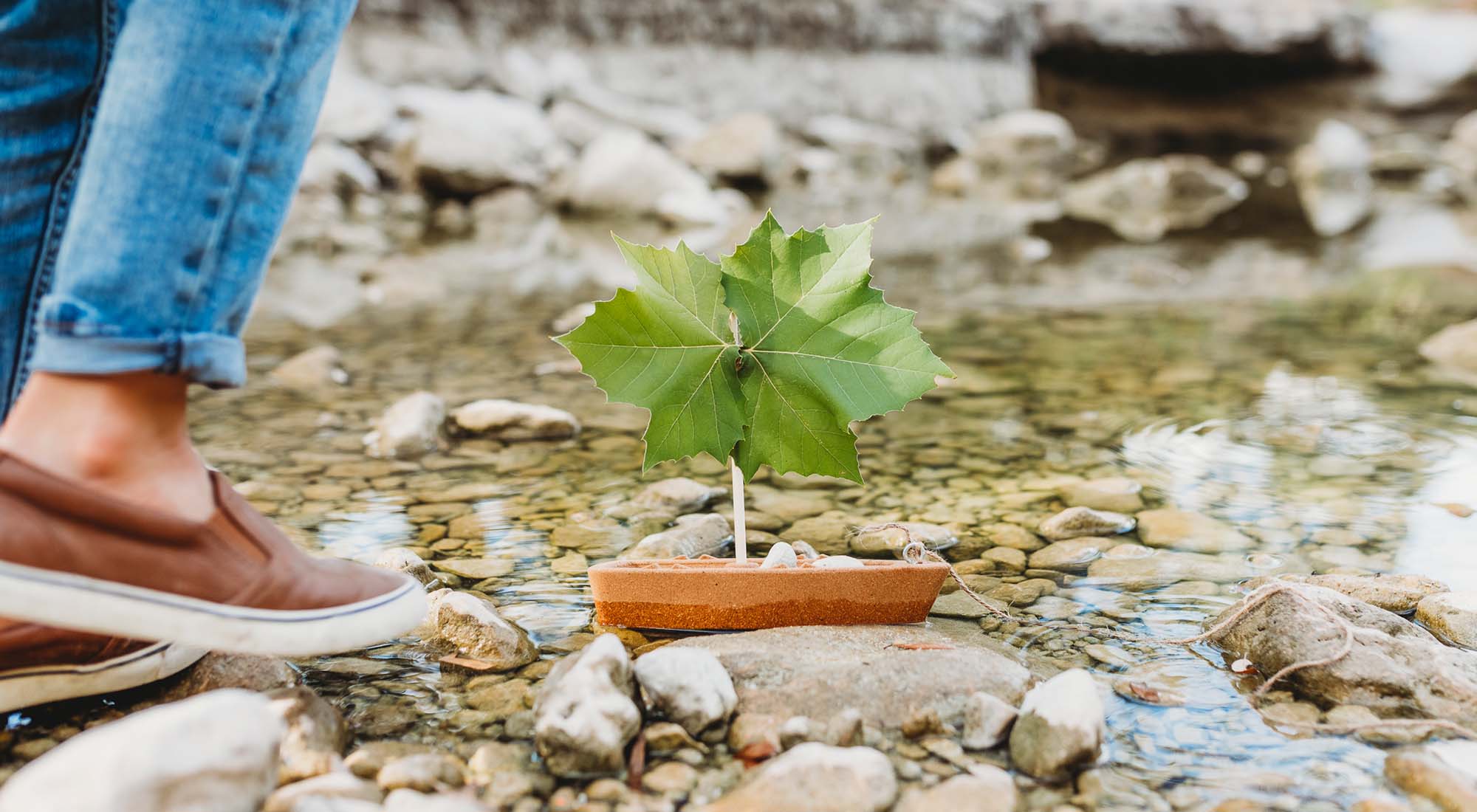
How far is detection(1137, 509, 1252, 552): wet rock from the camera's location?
1299 millimetres

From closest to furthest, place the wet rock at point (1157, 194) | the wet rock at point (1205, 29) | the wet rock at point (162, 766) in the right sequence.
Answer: the wet rock at point (162, 766), the wet rock at point (1157, 194), the wet rock at point (1205, 29)

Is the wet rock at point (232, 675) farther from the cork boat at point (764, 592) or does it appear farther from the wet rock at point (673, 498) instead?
the wet rock at point (673, 498)

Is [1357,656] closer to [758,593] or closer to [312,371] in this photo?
[758,593]

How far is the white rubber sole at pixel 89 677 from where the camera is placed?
88cm

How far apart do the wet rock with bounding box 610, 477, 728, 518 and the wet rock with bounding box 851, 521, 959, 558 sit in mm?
237

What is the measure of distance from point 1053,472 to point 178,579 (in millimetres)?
1157

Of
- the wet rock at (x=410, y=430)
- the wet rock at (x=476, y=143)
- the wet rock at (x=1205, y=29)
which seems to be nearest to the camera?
the wet rock at (x=410, y=430)

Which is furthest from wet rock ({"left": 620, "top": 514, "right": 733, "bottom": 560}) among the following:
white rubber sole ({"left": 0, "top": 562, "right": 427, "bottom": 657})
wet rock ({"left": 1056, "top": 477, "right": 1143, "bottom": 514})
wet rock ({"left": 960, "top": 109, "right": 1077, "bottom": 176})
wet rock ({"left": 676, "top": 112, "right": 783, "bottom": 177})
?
wet rock ({"left": 960, "top": 109, "right": 1077, "bottom": 176})

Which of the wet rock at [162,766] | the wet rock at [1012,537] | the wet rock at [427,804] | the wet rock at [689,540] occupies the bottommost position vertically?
the wet rock at [1012,537]

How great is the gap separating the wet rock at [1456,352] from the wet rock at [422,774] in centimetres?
211

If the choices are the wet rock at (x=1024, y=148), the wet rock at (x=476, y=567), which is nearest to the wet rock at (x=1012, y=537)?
the wet rock at (x=476, y=567)

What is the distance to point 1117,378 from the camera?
2.20 m

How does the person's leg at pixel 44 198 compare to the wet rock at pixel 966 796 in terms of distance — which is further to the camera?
the person's leg at pixel 44 198

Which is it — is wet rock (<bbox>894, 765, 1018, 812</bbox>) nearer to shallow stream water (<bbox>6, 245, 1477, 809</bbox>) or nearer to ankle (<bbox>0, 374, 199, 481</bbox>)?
shallow stream water (<bbox>6, 245, 1477, 809</bbox>)
